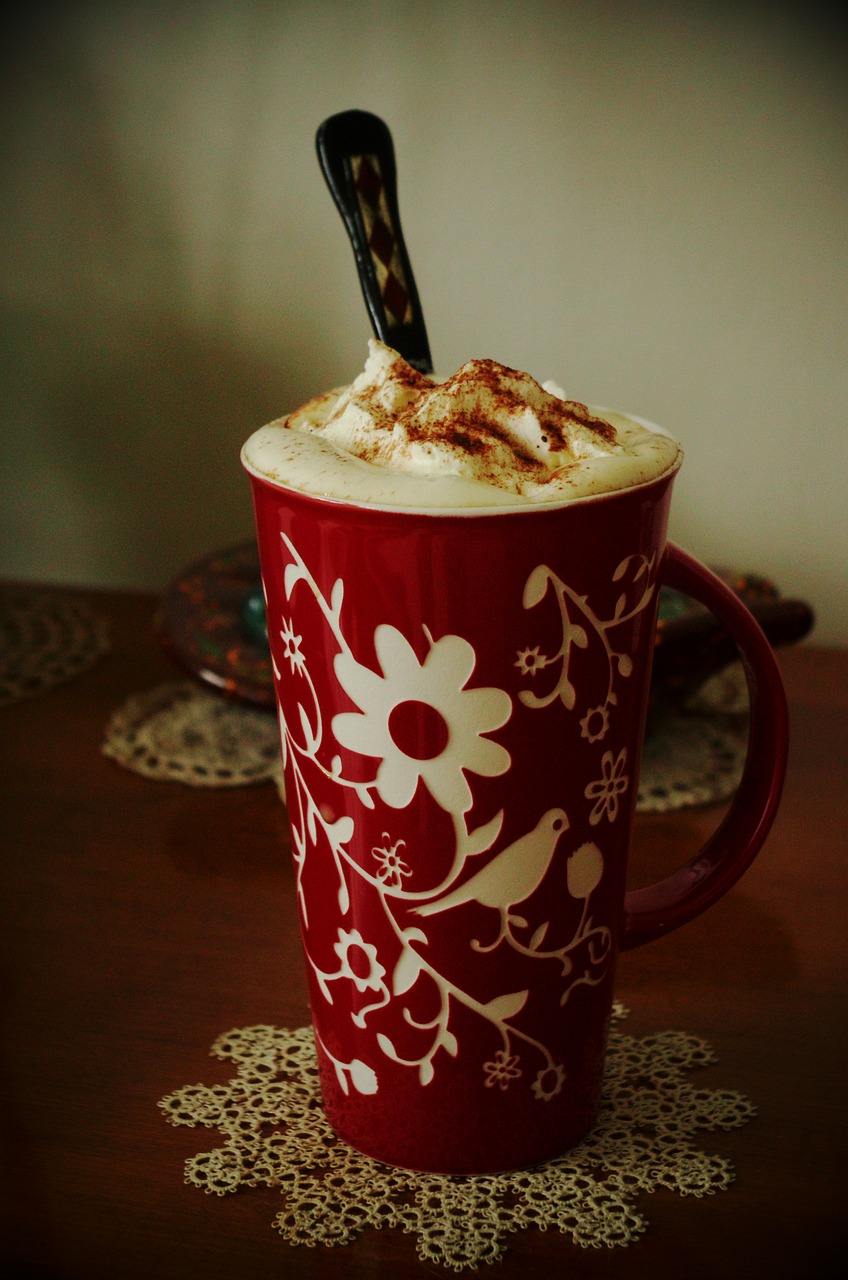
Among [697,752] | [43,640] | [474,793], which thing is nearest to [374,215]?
[474,793]

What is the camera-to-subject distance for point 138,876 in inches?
25.3

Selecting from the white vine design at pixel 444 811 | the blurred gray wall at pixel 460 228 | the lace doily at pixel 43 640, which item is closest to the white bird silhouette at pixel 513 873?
the white vine design at pixel 444 811

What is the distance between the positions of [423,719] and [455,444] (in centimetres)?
9

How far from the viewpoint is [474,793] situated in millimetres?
382

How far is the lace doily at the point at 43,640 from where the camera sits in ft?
2.85

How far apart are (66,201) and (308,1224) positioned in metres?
0.94

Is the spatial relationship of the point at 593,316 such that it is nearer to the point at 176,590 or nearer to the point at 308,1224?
the point at 176,590

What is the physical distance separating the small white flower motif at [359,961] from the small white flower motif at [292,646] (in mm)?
106

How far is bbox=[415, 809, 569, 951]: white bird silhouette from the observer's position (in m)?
0.39

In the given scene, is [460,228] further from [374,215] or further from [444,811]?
[444,811]

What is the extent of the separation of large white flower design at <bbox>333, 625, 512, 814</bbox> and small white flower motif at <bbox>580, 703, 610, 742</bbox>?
31mm

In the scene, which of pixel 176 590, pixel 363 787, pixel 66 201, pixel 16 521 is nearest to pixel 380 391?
pixel 363 787

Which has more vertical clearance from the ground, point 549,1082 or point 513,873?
point 513,873

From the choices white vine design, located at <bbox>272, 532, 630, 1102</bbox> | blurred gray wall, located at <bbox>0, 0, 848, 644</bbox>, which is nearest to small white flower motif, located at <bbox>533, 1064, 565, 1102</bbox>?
white vine design, located at <bbox>272, 532, 630, 1102</bbox>
